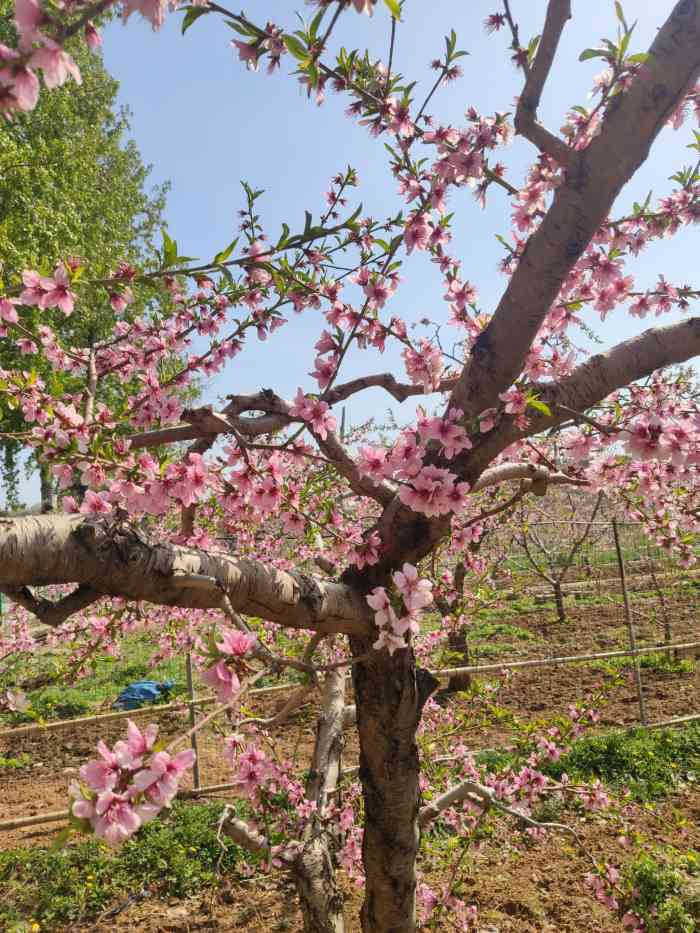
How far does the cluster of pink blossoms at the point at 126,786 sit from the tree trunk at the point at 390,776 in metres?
1.10

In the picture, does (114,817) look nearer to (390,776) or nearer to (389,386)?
(390,776)

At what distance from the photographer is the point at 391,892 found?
2271mm

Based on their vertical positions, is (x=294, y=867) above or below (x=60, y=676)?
below

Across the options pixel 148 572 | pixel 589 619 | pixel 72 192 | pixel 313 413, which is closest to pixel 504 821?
pixel 313 413

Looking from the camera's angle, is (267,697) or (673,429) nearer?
(673,429)

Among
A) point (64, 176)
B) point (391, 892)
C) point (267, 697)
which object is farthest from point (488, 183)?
point (64, 176)

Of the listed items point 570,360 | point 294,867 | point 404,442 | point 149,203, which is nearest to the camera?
point 404,442

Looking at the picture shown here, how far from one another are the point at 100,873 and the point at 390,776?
333 centimetres

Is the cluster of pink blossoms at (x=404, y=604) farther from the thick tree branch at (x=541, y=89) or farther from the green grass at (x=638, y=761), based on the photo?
the green grass at (x=638, y=761)

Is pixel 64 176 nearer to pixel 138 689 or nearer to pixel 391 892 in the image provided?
pixel 138 689

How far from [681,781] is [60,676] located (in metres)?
5.31

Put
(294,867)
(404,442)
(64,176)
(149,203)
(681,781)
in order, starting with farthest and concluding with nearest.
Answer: (149,203) < (64,176) < (681,781) < (294,867) < (404,442)

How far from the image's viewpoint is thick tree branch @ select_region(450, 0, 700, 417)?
61.6 inches

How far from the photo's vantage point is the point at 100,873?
4.21 m
